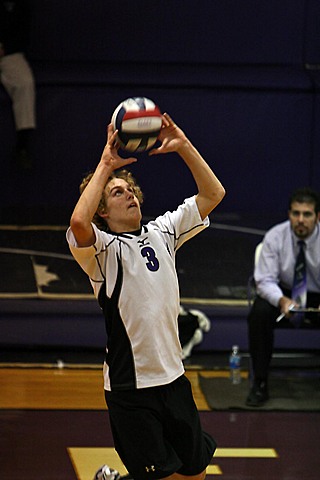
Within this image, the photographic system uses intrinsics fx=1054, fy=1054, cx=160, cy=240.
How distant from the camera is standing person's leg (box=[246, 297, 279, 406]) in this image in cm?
671

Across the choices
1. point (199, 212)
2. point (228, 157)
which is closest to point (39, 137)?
point (228, 157)

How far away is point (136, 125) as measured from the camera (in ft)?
13.8

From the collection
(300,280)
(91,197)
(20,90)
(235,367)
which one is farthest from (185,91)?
(91,197)

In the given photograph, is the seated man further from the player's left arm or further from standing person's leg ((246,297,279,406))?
the player's left arm

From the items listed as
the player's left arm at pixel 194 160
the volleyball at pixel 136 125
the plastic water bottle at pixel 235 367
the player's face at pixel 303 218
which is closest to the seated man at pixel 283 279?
the player's face at pixel 303 218

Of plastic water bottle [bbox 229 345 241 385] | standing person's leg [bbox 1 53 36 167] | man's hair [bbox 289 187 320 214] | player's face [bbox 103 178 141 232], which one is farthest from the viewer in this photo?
standing person's leg [bbox 1 53 36 167]

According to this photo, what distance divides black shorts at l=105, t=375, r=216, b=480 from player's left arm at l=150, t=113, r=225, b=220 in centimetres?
77

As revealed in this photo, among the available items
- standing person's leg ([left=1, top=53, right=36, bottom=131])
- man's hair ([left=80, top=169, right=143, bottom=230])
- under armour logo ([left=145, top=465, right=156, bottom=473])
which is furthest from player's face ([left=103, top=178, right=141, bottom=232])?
standing person's leg ([left=1, top=53, right=36, bottom=131])

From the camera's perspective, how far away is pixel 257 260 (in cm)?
709

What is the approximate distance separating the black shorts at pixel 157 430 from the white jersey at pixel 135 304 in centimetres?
6

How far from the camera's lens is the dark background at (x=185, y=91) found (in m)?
10.1

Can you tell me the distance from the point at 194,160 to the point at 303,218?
2737 millimetres

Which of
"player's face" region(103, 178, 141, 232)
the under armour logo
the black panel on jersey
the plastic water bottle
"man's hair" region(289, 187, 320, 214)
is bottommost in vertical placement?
the plastic water bottle

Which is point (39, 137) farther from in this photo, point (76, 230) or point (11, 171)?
point (76, 230)
